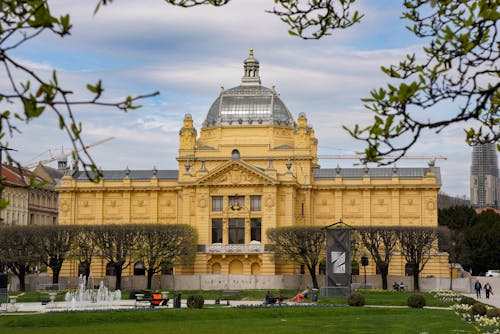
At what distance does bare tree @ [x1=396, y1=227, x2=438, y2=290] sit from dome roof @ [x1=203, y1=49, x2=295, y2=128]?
72.9 feet

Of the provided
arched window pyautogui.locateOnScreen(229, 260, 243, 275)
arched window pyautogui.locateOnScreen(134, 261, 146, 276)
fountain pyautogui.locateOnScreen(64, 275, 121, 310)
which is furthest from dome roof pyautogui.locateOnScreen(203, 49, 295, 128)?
fountain pyautogui.locateOnScreen(64, 275, 121, 310)

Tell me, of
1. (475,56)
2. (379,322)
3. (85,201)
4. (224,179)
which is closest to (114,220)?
(85,201)

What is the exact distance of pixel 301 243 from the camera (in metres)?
91.9

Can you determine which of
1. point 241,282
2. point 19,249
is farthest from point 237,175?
point 19,249

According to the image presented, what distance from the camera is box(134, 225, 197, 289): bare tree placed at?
3634 inches

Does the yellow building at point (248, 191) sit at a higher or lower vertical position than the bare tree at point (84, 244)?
higher

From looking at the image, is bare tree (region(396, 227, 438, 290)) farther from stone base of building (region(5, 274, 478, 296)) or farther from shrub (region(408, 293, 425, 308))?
shrub (region(408, 293, 425, 308))

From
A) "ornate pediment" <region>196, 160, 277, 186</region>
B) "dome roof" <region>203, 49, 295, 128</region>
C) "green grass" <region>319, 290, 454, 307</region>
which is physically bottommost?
"green grass" <region>319, 290, 454, 307</region>

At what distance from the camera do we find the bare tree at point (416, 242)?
9075 cm

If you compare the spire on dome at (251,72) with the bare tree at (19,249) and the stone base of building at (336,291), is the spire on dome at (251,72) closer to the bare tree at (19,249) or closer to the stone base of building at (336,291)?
the bare tree at (19,249)

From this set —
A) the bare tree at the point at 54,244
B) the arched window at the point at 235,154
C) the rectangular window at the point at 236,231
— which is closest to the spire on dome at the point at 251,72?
the arched window at the point at 235,154

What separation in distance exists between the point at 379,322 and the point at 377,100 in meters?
35.6

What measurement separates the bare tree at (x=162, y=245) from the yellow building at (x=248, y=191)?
5.23m

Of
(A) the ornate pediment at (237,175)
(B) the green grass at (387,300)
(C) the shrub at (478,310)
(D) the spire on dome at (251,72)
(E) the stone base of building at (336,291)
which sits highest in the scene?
(D) the spire on dome at (251,72)
